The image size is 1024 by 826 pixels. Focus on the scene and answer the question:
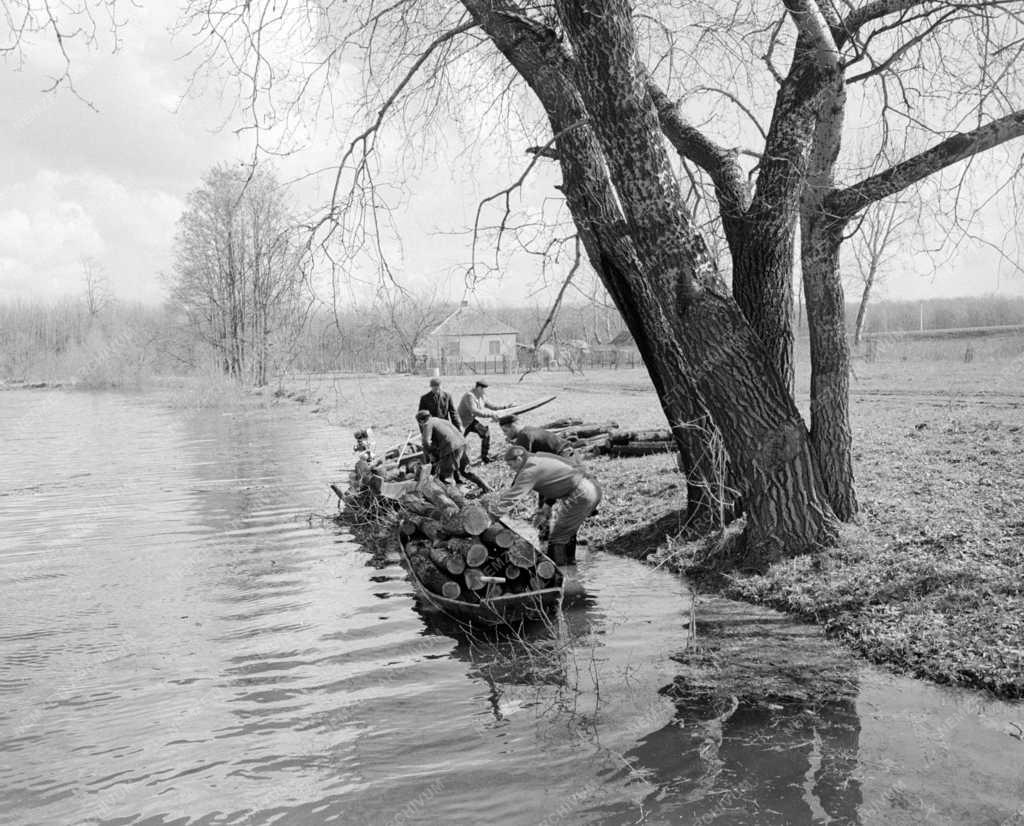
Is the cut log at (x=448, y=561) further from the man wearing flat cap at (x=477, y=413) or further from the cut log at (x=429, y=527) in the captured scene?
the man wearing flat cap at (x=477, y=413)

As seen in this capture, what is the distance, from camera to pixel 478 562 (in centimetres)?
815

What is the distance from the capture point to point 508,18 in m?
8.33

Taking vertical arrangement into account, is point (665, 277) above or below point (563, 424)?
above

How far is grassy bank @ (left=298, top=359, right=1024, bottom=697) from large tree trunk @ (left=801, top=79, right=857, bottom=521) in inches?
24.0

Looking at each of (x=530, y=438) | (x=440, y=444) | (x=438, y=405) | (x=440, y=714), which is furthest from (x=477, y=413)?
(x=440, y=714)

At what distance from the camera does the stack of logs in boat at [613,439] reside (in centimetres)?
1464

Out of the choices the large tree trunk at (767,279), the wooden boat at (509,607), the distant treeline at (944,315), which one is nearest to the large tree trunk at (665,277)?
the large tree trunk at (767,279)

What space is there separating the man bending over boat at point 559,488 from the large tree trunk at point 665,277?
1740 millimetres

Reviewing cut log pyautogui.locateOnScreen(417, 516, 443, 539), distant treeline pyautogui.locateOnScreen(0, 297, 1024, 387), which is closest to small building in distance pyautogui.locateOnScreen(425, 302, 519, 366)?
distant treeline pyautogui.locateOnScreen(0, 297, 1024, 387)

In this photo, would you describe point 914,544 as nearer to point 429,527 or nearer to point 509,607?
point 509,607

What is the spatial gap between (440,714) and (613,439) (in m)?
9.34

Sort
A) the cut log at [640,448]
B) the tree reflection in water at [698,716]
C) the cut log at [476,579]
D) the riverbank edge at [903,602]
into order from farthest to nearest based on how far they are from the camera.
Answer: the cut log at [640,448]
the cut log at [476,579]
the riverbank edge at [903,602]
the tree reflection in water at [698,716]

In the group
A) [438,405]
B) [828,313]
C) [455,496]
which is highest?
[828,313]

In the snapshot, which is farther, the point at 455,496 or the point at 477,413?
the point at 477,413
